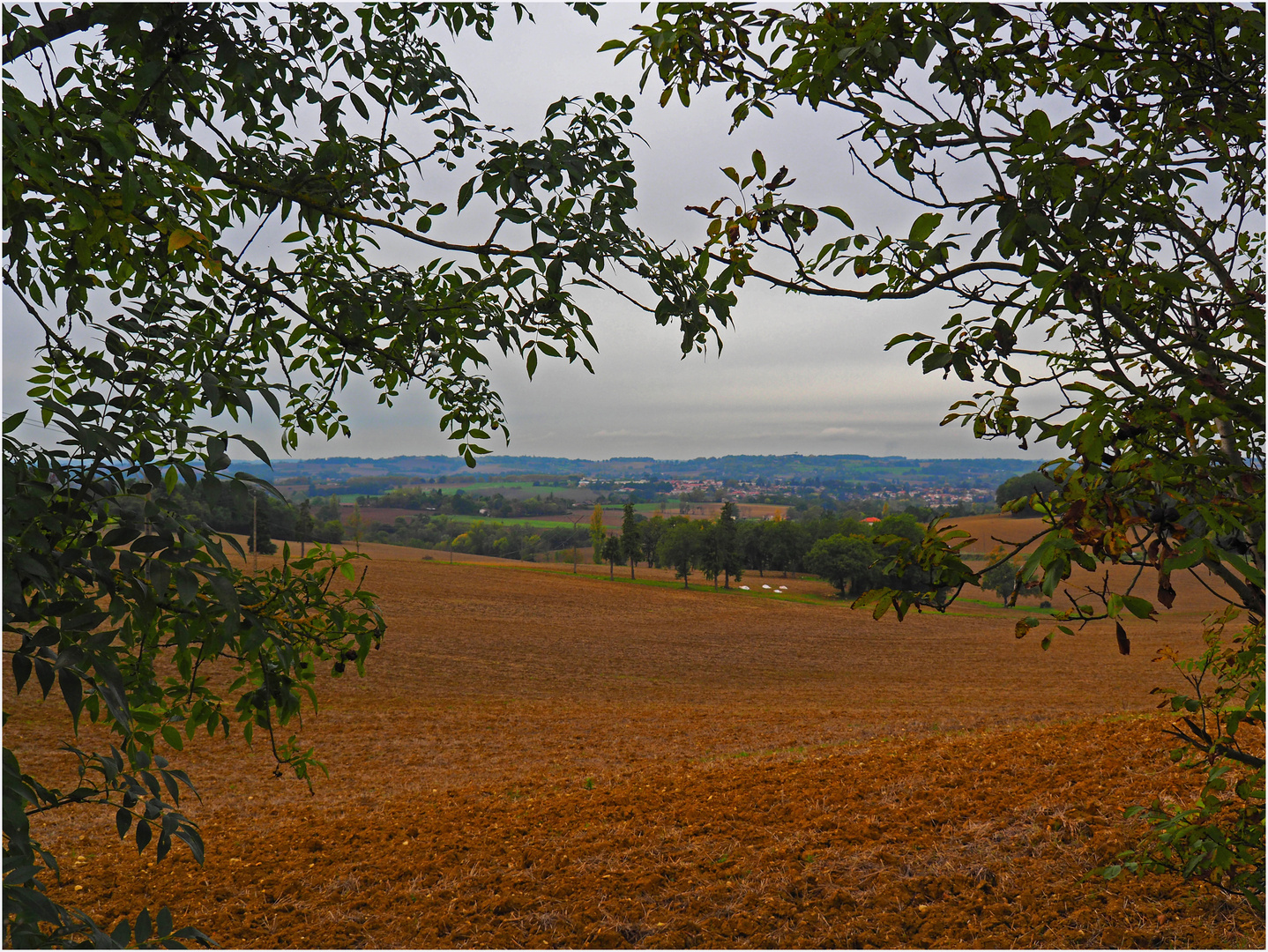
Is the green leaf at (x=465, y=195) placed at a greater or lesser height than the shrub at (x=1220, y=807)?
greater

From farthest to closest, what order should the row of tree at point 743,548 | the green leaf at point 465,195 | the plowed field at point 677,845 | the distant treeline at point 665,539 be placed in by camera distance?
the distant treeline at point 665,539 < the row of tree at point 743,548 < the plowed field at point 677,845 < the green leaf at point 465,195

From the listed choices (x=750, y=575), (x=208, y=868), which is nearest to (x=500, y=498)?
(x=750, y=575)

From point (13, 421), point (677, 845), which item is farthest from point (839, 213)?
point (677, 845)

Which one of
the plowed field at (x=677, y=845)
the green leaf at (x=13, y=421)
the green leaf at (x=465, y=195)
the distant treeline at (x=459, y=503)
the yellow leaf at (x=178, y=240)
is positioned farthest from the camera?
the distant treeline at (x=459, y=503)

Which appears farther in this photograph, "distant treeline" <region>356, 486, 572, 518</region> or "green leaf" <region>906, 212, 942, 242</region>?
"distant treeline" <region>356, 486, 572, 518</region>

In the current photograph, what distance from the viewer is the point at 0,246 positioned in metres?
1.68

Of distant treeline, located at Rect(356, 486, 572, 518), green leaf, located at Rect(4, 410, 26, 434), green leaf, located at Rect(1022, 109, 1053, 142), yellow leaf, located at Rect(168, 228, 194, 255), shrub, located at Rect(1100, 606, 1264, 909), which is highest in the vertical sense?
green leaf, located at Rect(1022, 109, 1053, 142)

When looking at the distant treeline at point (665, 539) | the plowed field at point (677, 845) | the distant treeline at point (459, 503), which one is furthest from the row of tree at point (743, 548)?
the plowed field at point (677, 845)

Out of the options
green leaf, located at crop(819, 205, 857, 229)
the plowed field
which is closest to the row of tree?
the plowed field

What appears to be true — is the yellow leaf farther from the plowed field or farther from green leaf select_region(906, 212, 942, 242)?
the plowed field

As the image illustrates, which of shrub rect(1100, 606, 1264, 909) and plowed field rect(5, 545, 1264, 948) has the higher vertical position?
shrub rect(1100, 606, 1264, 909)

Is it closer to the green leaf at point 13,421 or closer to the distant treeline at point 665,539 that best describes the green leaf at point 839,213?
the green leaf at point 13,421

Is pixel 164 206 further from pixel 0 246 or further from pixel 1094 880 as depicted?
pixel 1094 880

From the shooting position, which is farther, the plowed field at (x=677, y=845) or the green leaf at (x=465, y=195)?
the plowed field at (x=677, y=845)
